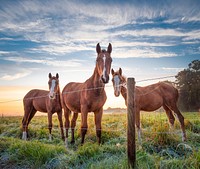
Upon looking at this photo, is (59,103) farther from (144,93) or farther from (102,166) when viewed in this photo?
(102,166)

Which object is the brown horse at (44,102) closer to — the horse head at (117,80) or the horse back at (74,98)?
the horse back at (74,98)

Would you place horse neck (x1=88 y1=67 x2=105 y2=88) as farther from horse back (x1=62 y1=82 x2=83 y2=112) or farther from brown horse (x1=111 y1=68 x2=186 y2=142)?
brown horse (x1=111 y1=68 x2=186 y2=142)

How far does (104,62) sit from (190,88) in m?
32.7

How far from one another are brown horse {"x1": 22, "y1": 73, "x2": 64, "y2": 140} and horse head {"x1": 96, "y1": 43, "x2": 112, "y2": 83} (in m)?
3.14

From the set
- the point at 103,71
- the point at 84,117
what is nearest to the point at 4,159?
the point at 84,117

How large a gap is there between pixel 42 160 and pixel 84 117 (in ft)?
6.19

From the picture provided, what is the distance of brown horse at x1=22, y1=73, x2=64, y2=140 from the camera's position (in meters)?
9.34

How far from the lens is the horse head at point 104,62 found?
5710 mm

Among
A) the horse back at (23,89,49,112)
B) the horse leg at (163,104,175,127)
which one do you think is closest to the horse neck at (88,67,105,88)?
the horse leg at (163,104,175,127)

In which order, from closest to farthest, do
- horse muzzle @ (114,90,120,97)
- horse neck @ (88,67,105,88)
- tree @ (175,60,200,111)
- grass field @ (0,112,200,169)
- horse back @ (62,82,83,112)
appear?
grass field @ (0,112,200,169), horse neck @ (88,67,105,88), horse muzzle @ (114,90,120,97), horse back @ (62,82,83,112), tree @ (175,60,200,111)

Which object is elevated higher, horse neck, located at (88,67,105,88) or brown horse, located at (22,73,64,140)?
horse neck, located at (88,67,105,88)

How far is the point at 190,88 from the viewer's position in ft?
116

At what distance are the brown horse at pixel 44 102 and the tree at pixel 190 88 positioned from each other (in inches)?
1014

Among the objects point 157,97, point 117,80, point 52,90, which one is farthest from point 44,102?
point 157,97
